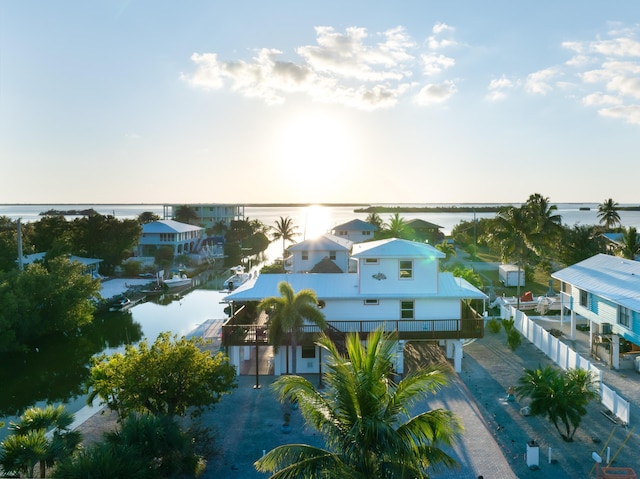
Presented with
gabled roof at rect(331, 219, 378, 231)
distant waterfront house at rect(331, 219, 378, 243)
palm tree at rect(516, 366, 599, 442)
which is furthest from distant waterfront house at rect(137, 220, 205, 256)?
palm tree at rect(516, 366, 599, 442)

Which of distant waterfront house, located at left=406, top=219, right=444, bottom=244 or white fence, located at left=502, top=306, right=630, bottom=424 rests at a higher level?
distant waterfront house, located at left=406, top=219, right=444, bottom=244

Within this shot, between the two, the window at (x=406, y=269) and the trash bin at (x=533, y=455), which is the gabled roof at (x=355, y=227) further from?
the trash bin at (x=533, y=455)

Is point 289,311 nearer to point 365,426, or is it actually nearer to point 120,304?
point 365,426

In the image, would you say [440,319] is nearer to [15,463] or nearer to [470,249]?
[15,463]

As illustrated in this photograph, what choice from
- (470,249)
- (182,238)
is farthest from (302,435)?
(182,238)

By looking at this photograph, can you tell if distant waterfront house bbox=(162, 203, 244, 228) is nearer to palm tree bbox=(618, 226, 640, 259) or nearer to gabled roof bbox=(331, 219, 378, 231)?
gabled roof bbox=(331, 219, 378, 231)
